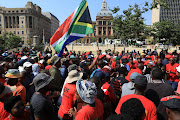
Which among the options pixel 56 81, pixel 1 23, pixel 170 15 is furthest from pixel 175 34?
pixel 1 23

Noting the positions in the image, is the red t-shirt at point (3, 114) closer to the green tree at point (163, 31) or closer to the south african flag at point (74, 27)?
the south african flag at point (74, 27)

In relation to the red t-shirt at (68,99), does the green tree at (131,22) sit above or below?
above

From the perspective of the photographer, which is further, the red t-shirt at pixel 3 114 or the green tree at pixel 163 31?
the green tree at pixel 163 31

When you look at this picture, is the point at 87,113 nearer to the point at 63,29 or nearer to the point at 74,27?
the point at 74,27

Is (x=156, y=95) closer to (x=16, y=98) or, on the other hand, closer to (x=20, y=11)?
(x=16, y=98)

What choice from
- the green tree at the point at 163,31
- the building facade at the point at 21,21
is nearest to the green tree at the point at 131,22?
the green tree at the point at 163,31

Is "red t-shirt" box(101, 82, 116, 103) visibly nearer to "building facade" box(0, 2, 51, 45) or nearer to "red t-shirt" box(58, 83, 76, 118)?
"red t-shirt" box(58, 83, 76, 118)

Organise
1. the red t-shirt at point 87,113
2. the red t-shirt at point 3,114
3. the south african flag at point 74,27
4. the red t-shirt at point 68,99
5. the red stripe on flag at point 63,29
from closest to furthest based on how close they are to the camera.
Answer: the red t-shirt at point 87,113 → the red t-shirt at point 3,114 → the red t-shirt at point 68,99 → the south african flag at point 74,27 → the red stripe on flag at point 63,29

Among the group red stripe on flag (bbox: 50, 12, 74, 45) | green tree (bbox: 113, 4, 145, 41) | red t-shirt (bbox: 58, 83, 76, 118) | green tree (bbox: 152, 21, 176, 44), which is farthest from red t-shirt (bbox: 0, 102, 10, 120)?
green tree (bbox: 152, 21, 176, 44)

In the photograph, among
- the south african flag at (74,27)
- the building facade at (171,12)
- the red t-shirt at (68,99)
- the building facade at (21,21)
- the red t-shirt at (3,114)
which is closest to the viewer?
the red t-shirt at (3,114)

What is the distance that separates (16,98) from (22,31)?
100438mm

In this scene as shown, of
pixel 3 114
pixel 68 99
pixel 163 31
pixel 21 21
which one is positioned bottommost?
pixel 3 114

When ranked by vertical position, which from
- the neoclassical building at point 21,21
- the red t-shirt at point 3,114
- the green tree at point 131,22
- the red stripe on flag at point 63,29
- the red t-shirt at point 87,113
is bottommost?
the red t-shirt at point 3,114

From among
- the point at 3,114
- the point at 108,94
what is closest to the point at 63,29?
the point at 108,94
